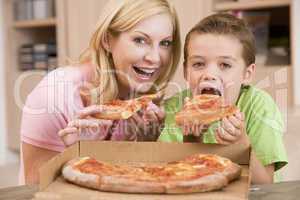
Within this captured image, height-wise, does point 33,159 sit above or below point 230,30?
below

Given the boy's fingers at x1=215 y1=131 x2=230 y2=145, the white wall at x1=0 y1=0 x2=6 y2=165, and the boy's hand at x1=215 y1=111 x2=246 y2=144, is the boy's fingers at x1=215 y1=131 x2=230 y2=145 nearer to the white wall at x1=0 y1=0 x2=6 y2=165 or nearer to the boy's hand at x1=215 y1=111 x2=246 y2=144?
the boy's hand at x1=215 y1=111 x2=246 y2=144

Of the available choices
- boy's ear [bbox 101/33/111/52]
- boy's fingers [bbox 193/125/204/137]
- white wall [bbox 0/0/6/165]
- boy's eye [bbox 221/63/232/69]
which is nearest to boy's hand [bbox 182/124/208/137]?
boy's fingers [bbox 193/125/204/137]

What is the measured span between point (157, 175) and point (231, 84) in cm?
23

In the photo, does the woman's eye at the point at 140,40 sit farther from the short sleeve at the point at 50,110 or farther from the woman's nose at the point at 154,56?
the short sleeve at the point at 50,110

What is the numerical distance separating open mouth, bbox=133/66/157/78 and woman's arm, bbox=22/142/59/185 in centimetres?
20

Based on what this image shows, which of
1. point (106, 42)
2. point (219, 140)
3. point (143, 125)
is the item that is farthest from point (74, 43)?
point (219, 140)

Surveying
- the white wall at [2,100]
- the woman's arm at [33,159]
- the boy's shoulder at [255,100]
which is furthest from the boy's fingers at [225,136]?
the white wall at [2,100]

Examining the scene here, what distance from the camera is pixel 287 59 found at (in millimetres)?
1878

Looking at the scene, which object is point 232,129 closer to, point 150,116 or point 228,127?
point 228,127

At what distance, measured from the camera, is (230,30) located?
2.73 ft

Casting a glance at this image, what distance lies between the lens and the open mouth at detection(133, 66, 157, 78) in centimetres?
89

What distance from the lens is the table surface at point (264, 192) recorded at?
26.5 inches

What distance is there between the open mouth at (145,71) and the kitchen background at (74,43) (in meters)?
0.04

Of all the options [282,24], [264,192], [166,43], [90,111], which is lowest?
[264,192]
